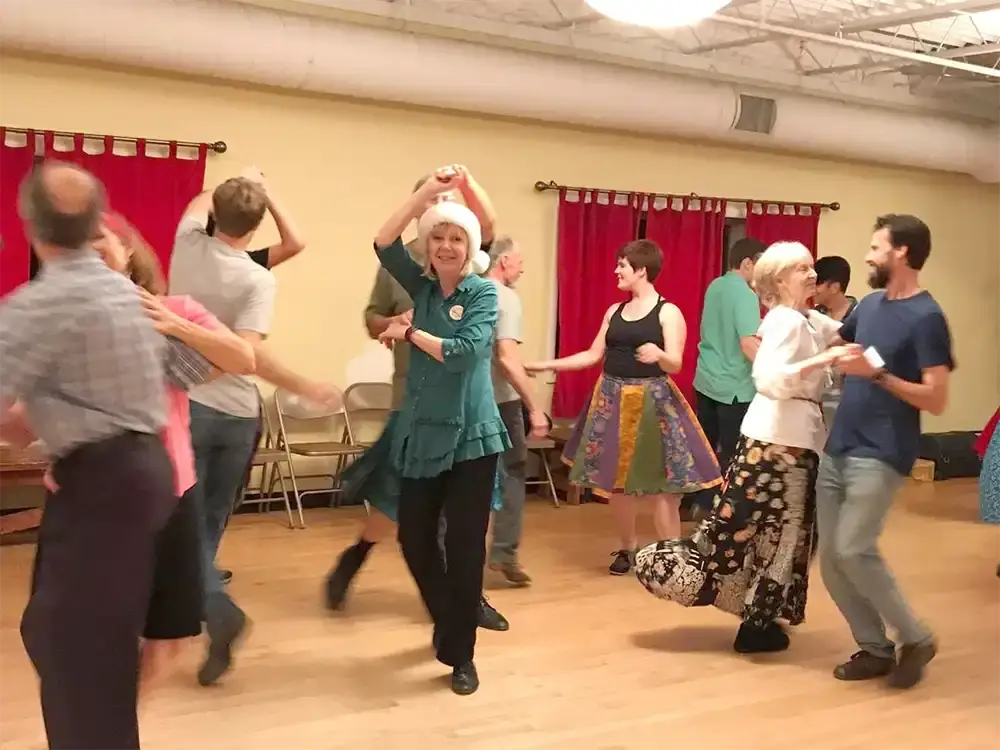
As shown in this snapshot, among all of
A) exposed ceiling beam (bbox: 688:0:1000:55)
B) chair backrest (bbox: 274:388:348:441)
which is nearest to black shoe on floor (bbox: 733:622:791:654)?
chair backrest (bbox: 274:388:348:441)

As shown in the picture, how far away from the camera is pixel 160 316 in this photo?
6.35 ft

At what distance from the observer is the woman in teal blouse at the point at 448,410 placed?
2.96 meters

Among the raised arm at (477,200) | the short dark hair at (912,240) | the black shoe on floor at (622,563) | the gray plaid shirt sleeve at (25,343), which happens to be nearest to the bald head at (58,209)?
the gray plaid shirt sleeve at (25,343)

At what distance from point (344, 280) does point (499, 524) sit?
7.32ft

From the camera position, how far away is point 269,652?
135 inches

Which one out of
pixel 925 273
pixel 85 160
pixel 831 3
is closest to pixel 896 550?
pixel 831 3

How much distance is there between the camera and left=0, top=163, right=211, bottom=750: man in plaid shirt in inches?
66.6

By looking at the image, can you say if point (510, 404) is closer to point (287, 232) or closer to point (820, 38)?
point (287, 232)

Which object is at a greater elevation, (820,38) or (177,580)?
(820,38)

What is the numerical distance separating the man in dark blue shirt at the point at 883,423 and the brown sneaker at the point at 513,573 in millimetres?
1380

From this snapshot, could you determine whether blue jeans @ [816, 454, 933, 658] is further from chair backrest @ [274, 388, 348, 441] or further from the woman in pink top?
chair backrest @ [274, 388, 348, 441]

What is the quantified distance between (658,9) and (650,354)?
4.58ft

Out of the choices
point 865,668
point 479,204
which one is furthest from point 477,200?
point 865,668

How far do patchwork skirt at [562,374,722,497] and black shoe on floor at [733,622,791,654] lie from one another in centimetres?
82
